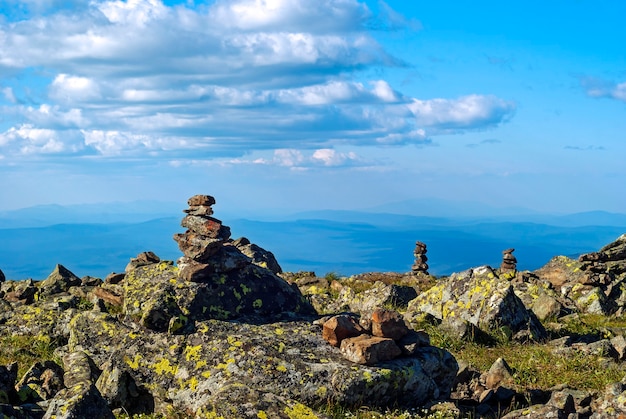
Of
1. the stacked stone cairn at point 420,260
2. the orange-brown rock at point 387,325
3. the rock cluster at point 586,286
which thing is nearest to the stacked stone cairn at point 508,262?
the rock cluster at point 586,286

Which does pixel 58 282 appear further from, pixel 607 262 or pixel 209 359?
pixel 607 262

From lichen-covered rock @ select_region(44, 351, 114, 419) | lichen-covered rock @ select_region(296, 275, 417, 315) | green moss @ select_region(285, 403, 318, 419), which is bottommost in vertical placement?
lichen-covered rock @ select_region(296, 275, 417, 315)

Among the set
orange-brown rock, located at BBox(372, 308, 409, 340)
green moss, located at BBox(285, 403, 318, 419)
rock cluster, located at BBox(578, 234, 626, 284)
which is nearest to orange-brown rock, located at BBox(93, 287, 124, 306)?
orange-brown rock, located at BBox(372, 308, 409, 340)

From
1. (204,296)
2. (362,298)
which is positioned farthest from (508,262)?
(204,296)

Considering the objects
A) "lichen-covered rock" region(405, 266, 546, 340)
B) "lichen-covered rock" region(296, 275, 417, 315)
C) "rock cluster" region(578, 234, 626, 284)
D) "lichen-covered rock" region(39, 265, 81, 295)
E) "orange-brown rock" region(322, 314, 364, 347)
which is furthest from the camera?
"rock cluster" region(578, 234, 626, 284)

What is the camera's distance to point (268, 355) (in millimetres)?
15609

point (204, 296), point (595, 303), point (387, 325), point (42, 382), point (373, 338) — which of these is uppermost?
point (204, 296)

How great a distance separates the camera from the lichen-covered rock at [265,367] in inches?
573

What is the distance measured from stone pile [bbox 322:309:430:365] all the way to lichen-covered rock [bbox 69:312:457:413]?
0.75 ft

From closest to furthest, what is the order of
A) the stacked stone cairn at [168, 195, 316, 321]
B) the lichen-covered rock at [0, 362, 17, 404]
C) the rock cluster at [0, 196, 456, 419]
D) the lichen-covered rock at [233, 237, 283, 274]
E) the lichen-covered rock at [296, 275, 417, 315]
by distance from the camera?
the rock cluster at [0, 196, 456, 419] → the lichen-covered rock at [0, 362, 17, 404] → the stacked stone cairn at [168, 195, 316, 321] → the lichen-covered rock at [296, 275, 417, 315] → the lichen-covered rock at [233, 237, 283, 274]

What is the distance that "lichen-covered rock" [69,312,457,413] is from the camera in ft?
47.8

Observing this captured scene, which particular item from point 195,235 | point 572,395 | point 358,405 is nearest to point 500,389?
point 572,395

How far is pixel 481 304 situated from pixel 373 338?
10.9 metres

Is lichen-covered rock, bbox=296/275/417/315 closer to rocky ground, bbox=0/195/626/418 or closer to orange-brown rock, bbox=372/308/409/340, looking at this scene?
rocky ground, bbox=0/195/626/418
